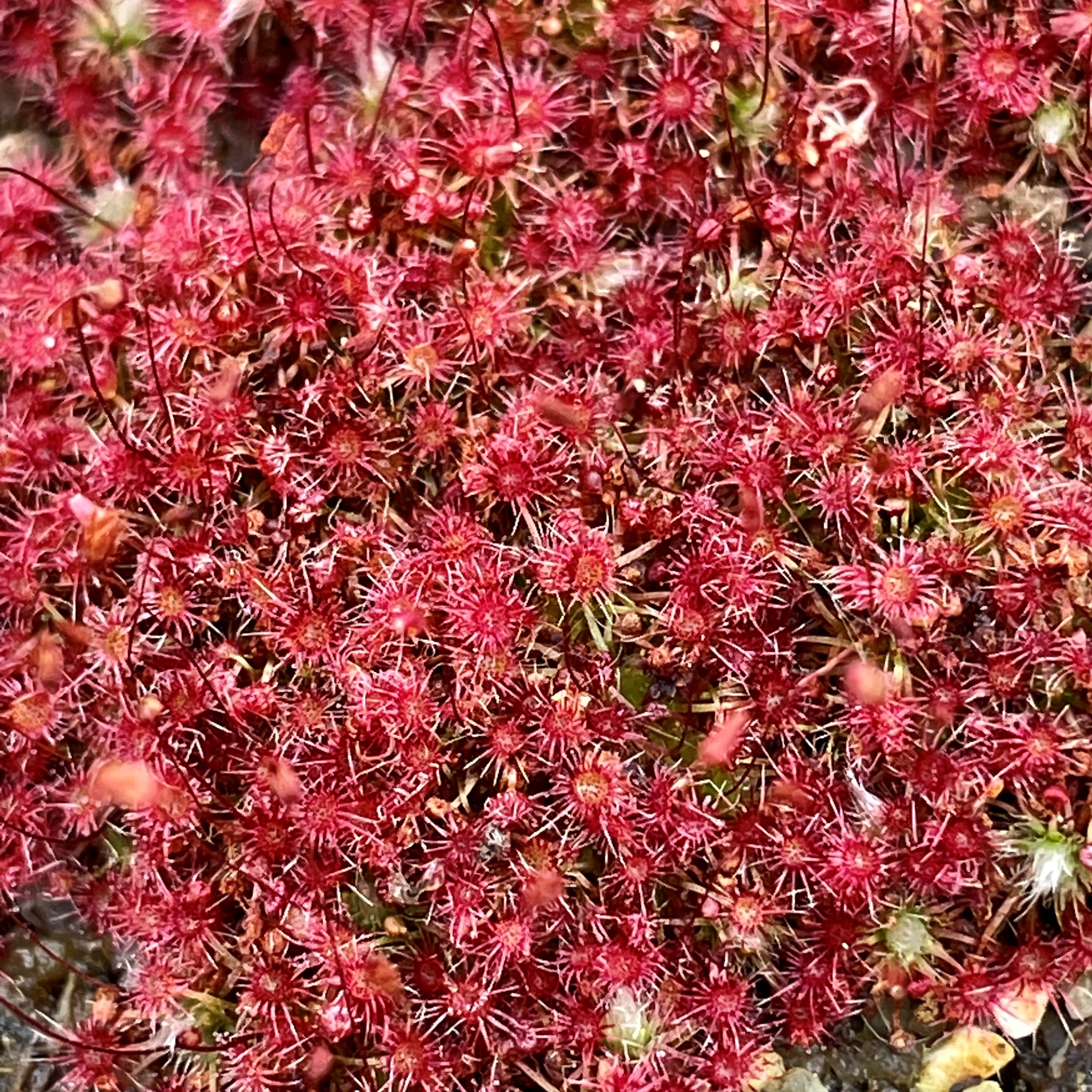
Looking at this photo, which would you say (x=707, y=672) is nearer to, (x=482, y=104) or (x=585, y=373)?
(x=585, y=373)

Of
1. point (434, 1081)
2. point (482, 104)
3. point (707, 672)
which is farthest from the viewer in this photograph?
point (482, 104)

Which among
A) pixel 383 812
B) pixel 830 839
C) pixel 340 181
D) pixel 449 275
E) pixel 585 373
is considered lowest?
pixel 830 839

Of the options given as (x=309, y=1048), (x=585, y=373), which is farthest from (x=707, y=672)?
(x=309, y=1048)

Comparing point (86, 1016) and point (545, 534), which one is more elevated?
point (545, 534)

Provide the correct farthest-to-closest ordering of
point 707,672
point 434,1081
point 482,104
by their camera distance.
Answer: point 482,104
point 707,672
point 434,1081

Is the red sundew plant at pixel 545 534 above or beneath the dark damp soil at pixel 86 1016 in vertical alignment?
above

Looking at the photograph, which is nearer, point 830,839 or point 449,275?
point 830,839

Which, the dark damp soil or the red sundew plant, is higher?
the red sundew plant

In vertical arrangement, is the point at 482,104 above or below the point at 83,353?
above
